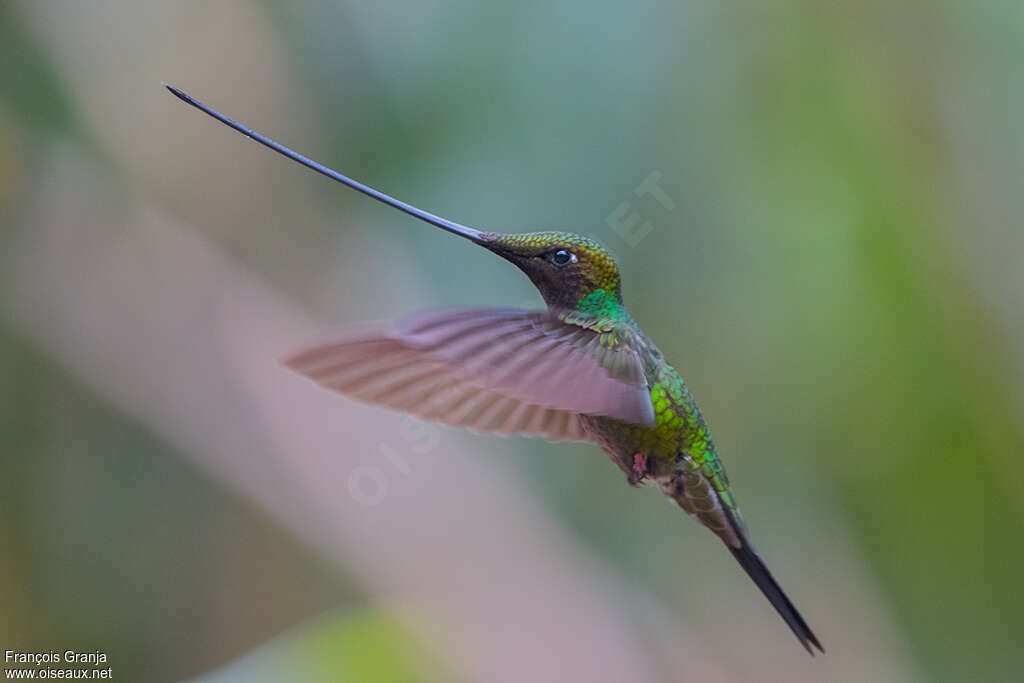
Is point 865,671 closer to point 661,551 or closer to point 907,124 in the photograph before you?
point 661,551

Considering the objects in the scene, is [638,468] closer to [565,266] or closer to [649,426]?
[649,426]

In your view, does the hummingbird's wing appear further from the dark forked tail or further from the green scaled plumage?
the dark forked tail

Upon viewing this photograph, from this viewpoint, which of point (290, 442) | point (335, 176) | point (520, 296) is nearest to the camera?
point (335, 176)

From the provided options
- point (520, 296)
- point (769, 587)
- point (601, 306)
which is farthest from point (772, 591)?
point (520, 296)

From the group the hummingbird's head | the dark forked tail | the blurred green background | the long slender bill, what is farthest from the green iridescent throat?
the blurred green background

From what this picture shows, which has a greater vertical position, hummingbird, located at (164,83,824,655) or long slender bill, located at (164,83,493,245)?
long slender bill, located at (164,83,493,245)

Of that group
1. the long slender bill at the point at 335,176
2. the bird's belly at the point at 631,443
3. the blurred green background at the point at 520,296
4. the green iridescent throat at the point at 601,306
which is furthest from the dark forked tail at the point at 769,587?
the blurred green background at the point at 520,296

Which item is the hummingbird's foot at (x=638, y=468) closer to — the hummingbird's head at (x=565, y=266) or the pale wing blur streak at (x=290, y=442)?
the hummingbird's head at (x=565, y=266)

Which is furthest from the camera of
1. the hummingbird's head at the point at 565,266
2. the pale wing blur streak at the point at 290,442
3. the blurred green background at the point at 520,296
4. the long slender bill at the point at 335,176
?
the pale wing blur streak at the point at 290,442
